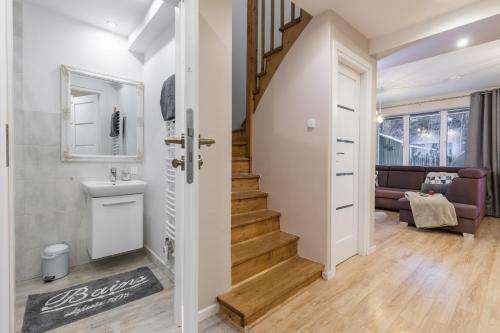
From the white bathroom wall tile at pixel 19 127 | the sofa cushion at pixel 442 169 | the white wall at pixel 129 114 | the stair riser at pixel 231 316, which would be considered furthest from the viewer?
the sofa cushion at pixel 442 169

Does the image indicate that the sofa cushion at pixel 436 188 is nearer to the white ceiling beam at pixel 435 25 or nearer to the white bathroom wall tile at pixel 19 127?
the white ceiling beam at pixel 435 25

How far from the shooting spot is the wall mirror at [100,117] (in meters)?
2.31

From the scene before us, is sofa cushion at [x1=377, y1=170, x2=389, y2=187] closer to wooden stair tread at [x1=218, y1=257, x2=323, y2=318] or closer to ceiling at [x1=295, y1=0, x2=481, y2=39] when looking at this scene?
ceiling at [x1=295, y1=0, x2=481, y2=39]

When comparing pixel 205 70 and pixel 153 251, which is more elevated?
pixel 205 70

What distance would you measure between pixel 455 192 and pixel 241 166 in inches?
132

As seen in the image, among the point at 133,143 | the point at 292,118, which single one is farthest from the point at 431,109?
the point at 133,143

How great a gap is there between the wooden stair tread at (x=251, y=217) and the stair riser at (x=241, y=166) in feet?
1.74

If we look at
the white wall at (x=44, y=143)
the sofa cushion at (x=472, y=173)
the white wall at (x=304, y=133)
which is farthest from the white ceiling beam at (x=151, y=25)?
the sofa cushion at (x=472, y=173)

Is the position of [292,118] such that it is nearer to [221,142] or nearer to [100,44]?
[221,142]

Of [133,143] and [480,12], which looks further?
[133,143]

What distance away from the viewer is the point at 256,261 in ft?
6.37

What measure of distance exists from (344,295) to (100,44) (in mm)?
3326

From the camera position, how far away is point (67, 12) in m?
2.25

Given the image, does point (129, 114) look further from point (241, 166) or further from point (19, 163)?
point (241, 166)
